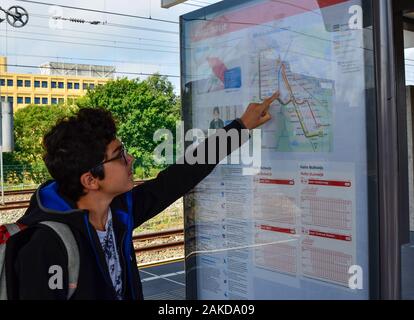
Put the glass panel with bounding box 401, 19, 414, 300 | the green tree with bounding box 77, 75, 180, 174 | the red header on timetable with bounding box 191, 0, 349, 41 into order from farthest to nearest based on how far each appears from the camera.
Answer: the green tree with bounding box 77, 75, 180, 174 → the glass panel with bounding box 401, 19, 414, 300 → the red header on timetable with bounding box 191, 0, 349, 41

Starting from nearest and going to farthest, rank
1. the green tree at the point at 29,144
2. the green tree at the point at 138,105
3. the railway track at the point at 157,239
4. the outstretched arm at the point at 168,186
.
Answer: the outstretched arm at the point at 168,186
the railway track at the point at 157,239
the green tree at the point at 29,144
the green tree at the point at 138,105

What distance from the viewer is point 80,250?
1478 mm

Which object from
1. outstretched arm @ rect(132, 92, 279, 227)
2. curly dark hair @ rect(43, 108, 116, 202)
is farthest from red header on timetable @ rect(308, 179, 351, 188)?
curly dark hair @ rect(43, 108, 116, 202)

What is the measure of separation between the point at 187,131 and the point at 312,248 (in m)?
0.84

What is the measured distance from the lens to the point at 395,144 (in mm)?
1358

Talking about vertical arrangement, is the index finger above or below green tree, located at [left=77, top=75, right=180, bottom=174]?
below

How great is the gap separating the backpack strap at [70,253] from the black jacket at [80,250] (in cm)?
1

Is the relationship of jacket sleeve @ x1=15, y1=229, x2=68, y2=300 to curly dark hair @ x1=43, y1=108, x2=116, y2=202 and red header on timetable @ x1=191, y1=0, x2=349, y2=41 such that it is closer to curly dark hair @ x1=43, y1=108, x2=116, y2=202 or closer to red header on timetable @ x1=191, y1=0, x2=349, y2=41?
curly dark hair @ x1=43, y1=108, x2=116, y2=202

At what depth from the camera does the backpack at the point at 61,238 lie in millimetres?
1391

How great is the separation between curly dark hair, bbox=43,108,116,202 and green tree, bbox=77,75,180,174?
756 inches

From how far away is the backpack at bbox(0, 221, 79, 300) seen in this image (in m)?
1.39

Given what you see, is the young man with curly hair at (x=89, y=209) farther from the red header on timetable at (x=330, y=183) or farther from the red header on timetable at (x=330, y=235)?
the red header on timetable at (x=330, y=235)

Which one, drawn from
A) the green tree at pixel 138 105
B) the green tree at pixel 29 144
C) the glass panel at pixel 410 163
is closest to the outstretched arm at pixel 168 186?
the glass panel at pixel 410 163
